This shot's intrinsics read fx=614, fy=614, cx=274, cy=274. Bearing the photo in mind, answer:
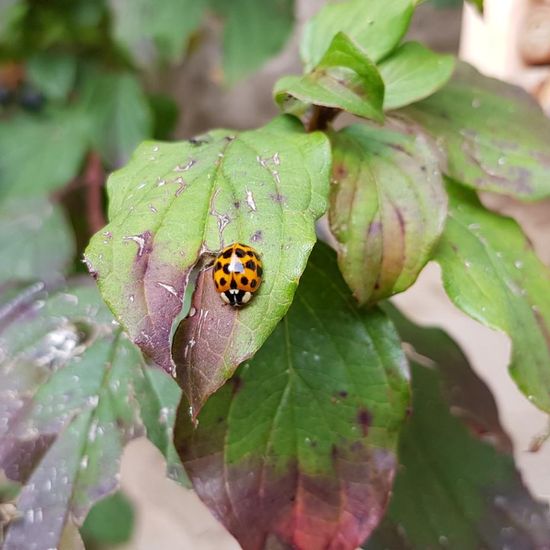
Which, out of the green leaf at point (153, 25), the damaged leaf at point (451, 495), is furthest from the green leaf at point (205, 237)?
the green leaf at point (153, 25)

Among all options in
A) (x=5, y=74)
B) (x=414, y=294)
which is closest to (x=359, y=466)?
(x=414, y=294)

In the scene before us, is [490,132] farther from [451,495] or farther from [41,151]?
[41,151]

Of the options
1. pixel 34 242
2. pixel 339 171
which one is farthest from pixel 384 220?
pixel 34 242

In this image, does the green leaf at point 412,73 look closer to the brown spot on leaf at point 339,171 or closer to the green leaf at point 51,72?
the brown spot on leaf at point 339,171

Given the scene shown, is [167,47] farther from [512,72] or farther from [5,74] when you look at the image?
[512,72]

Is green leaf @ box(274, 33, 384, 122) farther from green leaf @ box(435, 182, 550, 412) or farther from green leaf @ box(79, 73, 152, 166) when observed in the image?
green leaf @ box(79, 73, 152, 166)
